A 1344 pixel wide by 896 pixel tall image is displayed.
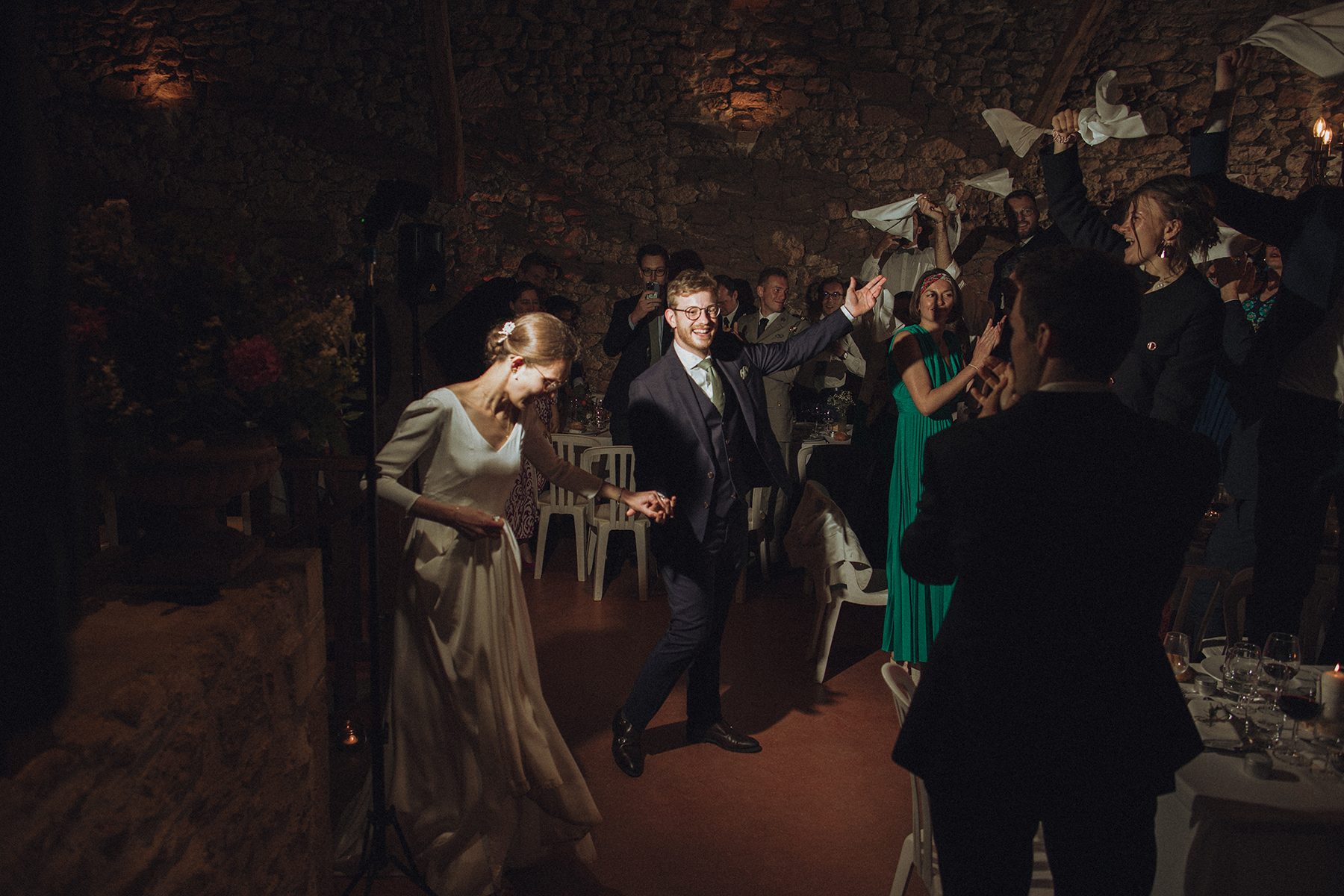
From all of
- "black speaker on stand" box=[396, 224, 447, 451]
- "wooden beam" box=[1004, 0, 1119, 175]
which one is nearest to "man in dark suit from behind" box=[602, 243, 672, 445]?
"black speaker on stand" box=[396, 224, 447, 451]

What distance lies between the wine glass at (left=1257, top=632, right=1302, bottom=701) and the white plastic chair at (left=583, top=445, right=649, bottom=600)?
9.36 ft

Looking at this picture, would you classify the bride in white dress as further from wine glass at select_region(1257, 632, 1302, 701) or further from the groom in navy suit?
wine glass at select_region(1257, 632, 1302, 701)

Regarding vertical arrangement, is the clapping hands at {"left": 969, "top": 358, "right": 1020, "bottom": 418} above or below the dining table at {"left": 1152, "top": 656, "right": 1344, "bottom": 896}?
above

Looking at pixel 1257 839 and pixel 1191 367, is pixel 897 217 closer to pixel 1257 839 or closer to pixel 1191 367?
pixel 1191 367

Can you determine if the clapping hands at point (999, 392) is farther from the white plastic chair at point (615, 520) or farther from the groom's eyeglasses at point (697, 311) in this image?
the white plastic chair at point (615, 520)

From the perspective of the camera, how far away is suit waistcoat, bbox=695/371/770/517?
2.53 m

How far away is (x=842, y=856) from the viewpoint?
2.20m

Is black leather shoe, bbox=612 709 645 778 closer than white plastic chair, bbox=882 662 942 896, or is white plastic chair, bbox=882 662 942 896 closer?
white plastic chair, bbox=882 662 942 896

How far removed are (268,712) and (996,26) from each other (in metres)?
7.15

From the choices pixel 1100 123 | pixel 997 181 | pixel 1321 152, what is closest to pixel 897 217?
pixel 997 181

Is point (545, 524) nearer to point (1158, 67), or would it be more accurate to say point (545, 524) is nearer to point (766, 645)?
point (766, 645)

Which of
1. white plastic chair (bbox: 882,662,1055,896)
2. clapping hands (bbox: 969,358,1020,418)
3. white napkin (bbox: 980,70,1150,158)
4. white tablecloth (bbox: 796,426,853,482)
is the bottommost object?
white plastic chair (bbox: 882,662,1055,896)

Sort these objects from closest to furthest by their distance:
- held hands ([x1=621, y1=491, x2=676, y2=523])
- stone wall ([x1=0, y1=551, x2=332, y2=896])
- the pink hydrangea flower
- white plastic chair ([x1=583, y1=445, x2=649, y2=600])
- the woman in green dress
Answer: stone wall ([x1=0, y1=551, x2=332, y2=896]), the pink hydrangea flower, held hands ([x1=621, y1=491, x2=676, y2=523]), the woman in green dress, white plastic chair ([x1=583, y1=445, x2=649, y2=600])

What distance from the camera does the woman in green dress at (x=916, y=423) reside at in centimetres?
284
